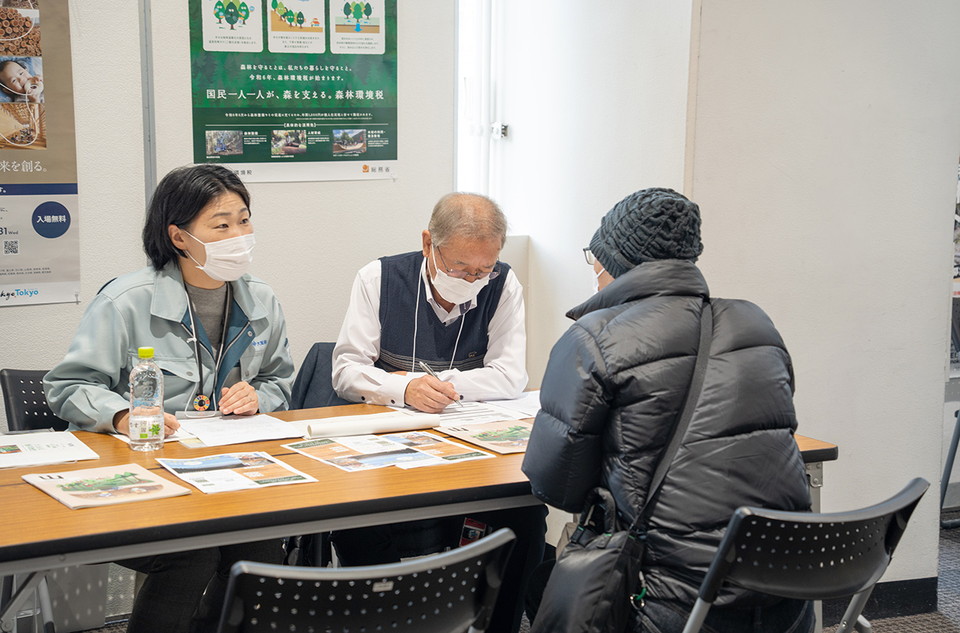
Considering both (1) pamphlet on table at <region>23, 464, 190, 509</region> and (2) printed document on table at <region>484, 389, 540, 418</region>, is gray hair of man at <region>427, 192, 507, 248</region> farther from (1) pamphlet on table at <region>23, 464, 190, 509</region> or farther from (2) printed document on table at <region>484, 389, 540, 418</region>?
(1) pamphlet on table at <region>23, 464, 190, 509</region>

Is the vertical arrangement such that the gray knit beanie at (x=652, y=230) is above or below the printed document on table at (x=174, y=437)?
above

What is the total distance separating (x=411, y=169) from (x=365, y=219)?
0.28 meters

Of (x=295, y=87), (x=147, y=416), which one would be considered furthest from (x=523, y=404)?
(x=295, y=87)

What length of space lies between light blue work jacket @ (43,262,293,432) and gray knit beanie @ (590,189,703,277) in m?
1.18

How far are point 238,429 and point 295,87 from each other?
1614 mm

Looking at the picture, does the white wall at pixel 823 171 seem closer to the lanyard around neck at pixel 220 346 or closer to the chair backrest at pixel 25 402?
the lanyard around neck at pixel 220 346

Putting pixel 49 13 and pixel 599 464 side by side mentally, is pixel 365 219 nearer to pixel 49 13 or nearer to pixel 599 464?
pixel 49 13

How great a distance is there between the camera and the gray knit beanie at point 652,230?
2.00 m

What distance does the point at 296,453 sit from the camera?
2250 mm

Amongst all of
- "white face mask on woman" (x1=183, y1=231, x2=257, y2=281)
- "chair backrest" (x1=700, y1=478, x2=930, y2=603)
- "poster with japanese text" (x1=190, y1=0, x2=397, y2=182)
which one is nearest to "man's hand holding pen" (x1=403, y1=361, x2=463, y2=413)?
"white face mask on woman" (x1=183, y1=231, x2=257, y2=281)

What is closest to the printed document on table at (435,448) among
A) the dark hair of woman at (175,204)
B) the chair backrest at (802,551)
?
the chair backrest at (802,551)

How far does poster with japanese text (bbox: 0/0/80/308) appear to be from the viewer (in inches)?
121

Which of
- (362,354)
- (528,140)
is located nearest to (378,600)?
(362,354)

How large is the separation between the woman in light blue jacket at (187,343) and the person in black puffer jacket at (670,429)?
3.17 ft
